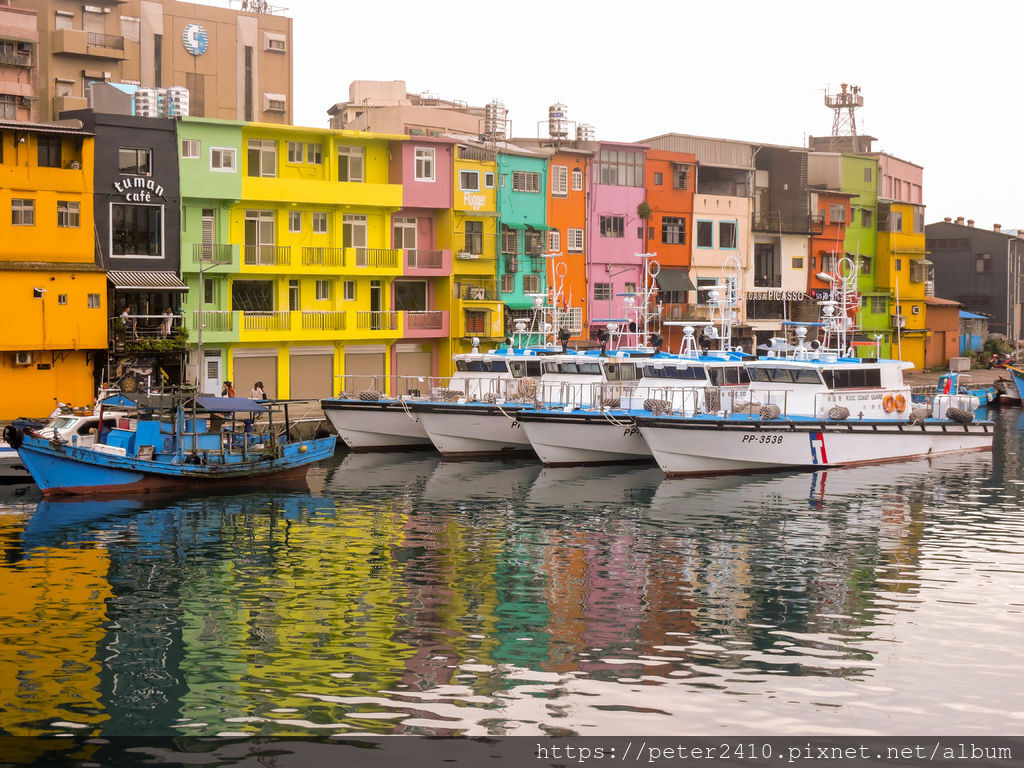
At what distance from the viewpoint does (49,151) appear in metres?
48.4

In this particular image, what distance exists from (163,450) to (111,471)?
75.0 inches

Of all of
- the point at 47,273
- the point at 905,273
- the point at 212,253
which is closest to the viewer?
the point at 47,273

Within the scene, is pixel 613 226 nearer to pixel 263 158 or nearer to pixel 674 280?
pixel 674 280

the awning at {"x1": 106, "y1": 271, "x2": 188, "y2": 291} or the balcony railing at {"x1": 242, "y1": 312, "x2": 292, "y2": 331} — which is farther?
the balcony railing at {"x1": 242, "y1": 312, "x2": 292, "y2": 331}

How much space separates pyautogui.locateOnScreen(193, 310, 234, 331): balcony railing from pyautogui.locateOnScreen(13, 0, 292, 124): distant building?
2258cm

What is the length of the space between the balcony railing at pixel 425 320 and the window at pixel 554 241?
8846 mm

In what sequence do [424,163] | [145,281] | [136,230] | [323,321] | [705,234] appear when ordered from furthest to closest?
1. [705,234]
2. [424,163]
3. [323,321]
4. [136,230]
5. [145,281]

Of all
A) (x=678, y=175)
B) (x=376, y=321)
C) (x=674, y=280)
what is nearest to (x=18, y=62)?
(x=376, y=321)

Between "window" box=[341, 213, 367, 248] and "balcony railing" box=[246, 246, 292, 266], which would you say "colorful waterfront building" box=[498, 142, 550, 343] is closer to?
"window" box=[341, 213, 367, 248]

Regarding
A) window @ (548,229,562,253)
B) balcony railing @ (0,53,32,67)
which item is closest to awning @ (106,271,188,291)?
window @ (548,229,562,253)

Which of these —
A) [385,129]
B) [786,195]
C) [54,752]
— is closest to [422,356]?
[385,129]

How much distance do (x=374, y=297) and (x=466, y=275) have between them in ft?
17.3

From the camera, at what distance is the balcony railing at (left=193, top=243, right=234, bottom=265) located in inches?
2056

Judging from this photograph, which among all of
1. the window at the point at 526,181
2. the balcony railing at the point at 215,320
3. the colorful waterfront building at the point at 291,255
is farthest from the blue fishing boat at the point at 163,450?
the window at the point at 526,181
